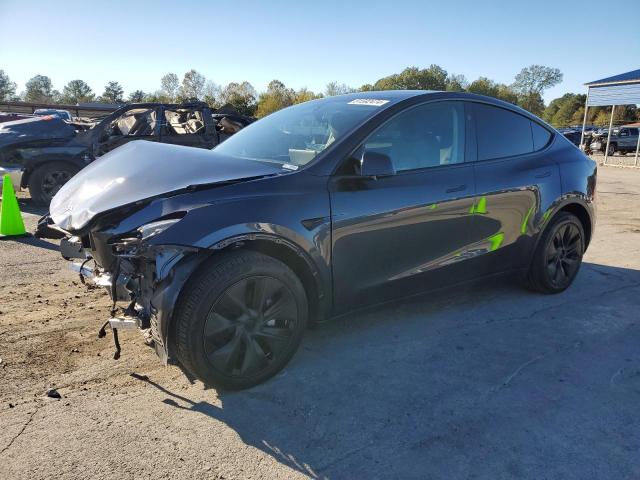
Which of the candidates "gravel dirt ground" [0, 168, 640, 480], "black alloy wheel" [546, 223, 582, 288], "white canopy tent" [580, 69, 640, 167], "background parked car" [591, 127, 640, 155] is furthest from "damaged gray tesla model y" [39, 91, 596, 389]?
"background parked car" [591, 127, 640, 155]

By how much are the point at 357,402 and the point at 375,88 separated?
88.6m

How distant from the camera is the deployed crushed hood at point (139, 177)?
2.81 metres

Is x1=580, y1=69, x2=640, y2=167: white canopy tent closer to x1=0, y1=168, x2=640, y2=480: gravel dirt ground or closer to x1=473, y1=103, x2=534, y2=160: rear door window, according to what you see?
x1=473, y1=103, x2=534, y2=160: rear door window

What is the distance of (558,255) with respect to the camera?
14.8 feet

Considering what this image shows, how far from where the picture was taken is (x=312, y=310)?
3.13m

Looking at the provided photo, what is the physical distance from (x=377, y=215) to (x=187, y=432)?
5.61ft

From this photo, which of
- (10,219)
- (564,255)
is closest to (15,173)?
(10,219)

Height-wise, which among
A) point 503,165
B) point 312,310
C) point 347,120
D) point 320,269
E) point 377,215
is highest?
point 347,120

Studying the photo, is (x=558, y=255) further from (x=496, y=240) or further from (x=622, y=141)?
(x=622, y=141)

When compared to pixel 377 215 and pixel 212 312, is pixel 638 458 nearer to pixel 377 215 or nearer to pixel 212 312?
pixel 377 215

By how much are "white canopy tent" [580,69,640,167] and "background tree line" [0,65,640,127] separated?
3390 centimetres

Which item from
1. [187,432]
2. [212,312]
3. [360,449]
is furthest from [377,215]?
[187,432]

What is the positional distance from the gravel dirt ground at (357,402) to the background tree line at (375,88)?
180 feet

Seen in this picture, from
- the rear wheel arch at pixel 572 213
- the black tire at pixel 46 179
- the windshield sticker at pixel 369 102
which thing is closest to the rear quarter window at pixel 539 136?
the rear wheel arch at pixel 572 213
